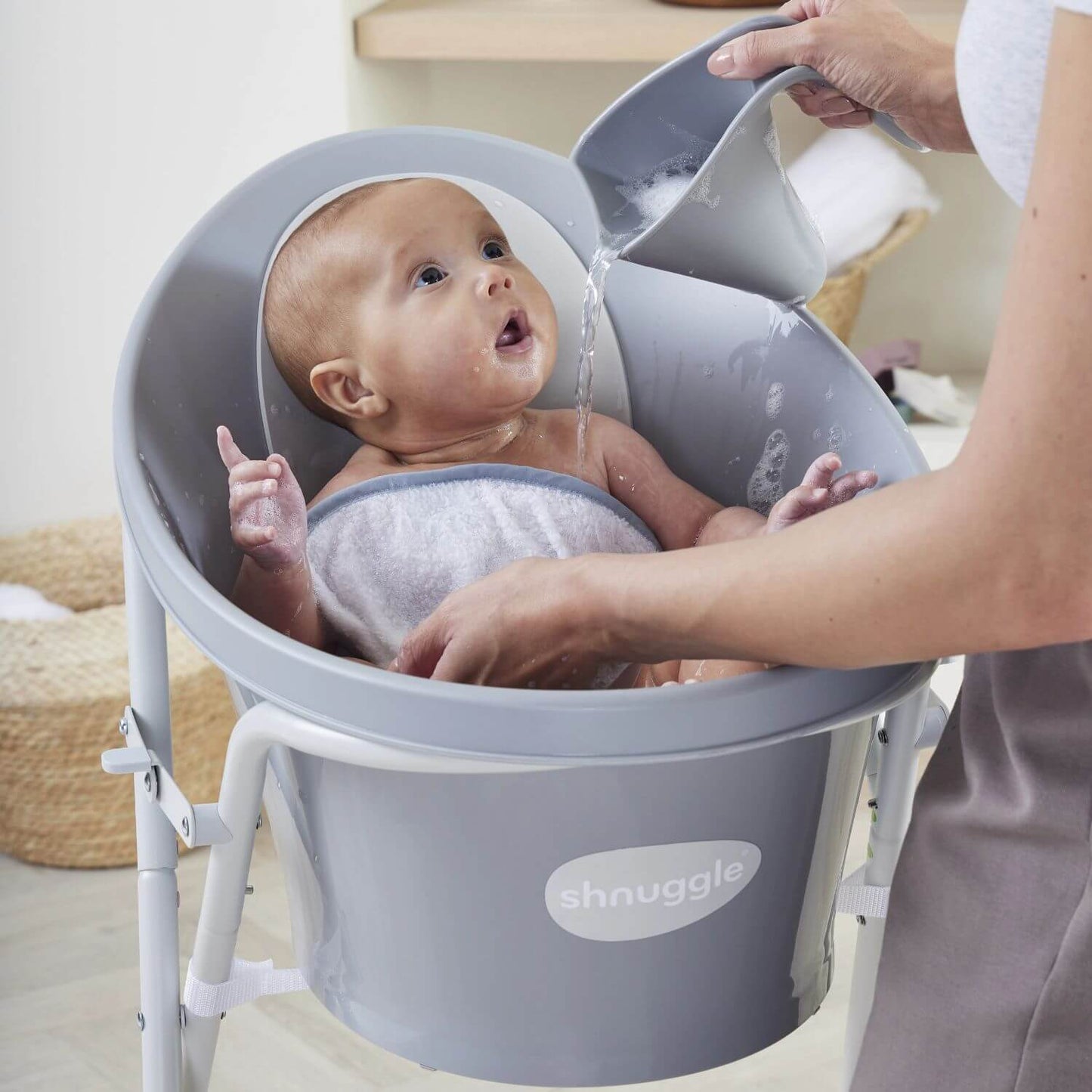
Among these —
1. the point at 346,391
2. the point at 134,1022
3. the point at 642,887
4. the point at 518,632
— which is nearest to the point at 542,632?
the point at 518,632

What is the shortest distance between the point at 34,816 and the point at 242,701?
34.8 inches

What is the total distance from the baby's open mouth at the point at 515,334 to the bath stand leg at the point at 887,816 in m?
0.39

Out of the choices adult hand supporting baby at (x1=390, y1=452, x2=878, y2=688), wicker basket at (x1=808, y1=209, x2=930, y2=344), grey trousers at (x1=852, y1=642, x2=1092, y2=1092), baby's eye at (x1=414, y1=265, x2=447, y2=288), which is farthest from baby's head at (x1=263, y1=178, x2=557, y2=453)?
wicker basket at (x1=808, y1=209, x2=930, y2=344)

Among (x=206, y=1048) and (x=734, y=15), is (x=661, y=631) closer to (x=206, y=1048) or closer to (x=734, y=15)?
(x=206, y=1048)

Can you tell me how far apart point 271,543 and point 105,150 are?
1044 millimetres

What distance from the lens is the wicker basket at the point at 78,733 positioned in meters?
1.57

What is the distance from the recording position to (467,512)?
1.06m

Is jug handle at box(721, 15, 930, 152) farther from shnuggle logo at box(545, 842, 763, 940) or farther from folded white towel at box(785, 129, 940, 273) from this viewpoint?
folded white towel at box(785, 129, 940, 273)

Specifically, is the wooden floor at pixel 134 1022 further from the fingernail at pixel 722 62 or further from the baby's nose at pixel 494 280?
the fingernail at pixel 722 62

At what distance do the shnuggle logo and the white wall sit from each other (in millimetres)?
1134

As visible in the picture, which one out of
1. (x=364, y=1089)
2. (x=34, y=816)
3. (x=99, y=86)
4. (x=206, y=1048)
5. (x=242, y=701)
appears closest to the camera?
(x=242, y=701)

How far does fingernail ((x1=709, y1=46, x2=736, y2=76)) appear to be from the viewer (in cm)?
91

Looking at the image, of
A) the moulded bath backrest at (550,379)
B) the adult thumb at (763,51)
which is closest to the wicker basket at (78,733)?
the moulded bath backrest at (550,379)

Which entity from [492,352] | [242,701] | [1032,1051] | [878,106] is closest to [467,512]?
[492,352]
